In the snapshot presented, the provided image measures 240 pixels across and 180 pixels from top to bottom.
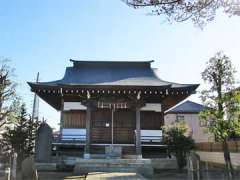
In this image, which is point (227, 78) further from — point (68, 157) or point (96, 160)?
point (68, 157)

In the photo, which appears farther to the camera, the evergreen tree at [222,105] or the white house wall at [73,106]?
the white house wall at [73,106]

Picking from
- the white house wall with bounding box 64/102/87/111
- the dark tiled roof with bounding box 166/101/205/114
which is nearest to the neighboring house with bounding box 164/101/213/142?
the dark tiled roof with bounding box 166/101/205/114

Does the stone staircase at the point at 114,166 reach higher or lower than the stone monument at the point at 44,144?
lower

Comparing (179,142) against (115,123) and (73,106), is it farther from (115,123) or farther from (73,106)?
(73,106)

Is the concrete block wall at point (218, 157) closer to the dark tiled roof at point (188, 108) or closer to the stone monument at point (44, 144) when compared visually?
the stone monument at point (44, 144)

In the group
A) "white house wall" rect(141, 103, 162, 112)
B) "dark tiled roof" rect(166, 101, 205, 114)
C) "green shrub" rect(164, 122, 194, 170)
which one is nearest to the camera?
"green shrub" rect(164, 122, 194, 170)

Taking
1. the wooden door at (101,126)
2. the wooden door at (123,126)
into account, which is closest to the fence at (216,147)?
the wooden door at (123,126)

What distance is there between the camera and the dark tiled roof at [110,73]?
1806 cm

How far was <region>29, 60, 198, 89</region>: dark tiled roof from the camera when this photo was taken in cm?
1806

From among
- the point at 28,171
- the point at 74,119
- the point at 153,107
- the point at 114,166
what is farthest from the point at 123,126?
the point at 28,171

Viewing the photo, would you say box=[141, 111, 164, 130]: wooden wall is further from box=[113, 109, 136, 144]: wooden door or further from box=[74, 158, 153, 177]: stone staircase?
box=[74, 158, 153, 177]: stone staircase

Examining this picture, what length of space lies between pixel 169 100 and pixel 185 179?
699 cm

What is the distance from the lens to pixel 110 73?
20.0 metres

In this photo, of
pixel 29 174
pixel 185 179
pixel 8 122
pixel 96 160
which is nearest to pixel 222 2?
pixel 185 179
